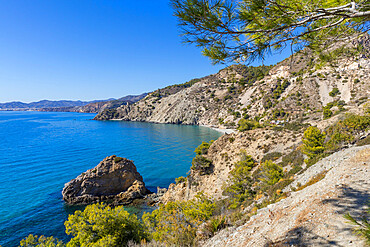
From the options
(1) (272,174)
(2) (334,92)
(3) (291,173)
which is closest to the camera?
(1) (272,174)

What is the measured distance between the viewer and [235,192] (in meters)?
16.2

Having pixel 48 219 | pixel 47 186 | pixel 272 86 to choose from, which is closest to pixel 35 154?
pixel 47 186

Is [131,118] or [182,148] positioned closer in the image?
[182,148]

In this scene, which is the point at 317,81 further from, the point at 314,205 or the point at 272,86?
the point at 314,205

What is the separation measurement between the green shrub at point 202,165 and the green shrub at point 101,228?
1432 centimetres

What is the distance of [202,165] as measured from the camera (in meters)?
22.8

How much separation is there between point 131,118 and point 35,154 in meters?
91.3

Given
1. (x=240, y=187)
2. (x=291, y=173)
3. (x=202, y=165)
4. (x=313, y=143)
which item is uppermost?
(x=313, y=143)

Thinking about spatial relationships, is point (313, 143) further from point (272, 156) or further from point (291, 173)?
point (272, 156)

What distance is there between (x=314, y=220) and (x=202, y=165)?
18.0 meters

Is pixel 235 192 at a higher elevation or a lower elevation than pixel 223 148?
lower

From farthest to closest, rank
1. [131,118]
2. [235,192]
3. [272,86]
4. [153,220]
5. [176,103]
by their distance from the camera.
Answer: [131,118], [176,103], [272,86], [235,192], [153,220]

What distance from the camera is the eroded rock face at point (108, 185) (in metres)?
23.1

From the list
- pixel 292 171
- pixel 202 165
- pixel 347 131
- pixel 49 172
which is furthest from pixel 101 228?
pixel 49 172
